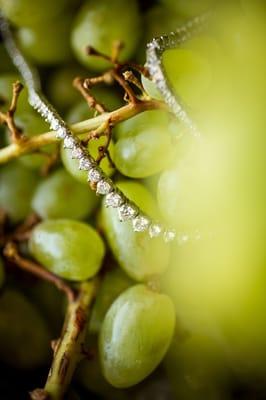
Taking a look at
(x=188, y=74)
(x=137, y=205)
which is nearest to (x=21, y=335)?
(x=137, y=205)

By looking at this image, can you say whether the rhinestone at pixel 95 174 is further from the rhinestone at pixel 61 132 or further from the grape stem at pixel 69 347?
the grape stem at pixel 69 347

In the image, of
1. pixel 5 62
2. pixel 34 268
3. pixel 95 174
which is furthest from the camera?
pixel 5 62

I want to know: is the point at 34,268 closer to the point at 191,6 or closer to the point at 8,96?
the point at 8,96

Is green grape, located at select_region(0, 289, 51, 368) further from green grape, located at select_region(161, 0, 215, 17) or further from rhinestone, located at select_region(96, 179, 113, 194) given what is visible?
green grape, located at select_region(161, 0, 215, 17)

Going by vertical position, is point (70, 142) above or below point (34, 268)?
above

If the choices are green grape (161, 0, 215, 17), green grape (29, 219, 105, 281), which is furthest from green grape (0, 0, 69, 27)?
green grape (29, 219, 105, 281)

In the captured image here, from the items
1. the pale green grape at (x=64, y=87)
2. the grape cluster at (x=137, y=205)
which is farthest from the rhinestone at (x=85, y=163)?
the pale green grape at (x=64, y=87)

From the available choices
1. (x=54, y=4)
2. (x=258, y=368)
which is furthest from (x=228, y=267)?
(x=54, y=4)

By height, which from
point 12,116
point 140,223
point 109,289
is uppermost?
point 12,116
